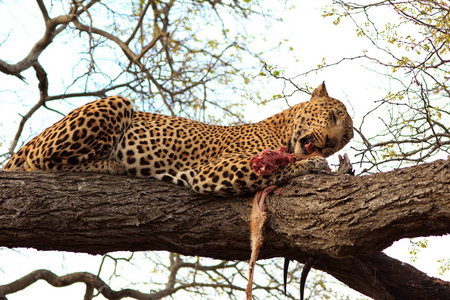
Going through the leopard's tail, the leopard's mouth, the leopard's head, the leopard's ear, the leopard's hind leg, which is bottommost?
the leopard's tail

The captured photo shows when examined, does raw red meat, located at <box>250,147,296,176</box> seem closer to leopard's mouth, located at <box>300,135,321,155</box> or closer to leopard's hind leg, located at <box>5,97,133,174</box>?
leopard's mouth, located at <box>300,135,321,155</box>

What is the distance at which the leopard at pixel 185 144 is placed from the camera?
17.9 ft

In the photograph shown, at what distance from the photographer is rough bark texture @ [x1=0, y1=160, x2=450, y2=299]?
4523 millimetres

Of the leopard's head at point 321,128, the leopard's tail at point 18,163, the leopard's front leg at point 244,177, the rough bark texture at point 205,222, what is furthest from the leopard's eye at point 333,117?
the leopard's tail at point 18,163

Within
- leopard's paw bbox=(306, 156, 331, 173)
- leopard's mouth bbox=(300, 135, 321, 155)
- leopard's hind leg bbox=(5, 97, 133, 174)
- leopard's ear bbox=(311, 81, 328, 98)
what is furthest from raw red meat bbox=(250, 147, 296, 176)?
leopard's ear bbox=(311, 81, 328, 98)

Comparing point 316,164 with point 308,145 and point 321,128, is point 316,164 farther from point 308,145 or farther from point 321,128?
point 321,128

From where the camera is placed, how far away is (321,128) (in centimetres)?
631

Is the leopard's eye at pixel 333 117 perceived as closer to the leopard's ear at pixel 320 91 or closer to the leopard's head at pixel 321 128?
the leopard's head at pixel 321 128

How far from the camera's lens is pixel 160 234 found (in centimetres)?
534

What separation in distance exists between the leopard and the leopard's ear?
0.04 ft

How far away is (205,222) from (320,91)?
8.85ft

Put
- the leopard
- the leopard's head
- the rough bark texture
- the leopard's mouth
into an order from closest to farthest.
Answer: the rough bark texture < the leopard < the leopard's mouth < the leopard's head

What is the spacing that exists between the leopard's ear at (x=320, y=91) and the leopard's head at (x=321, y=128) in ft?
0.35

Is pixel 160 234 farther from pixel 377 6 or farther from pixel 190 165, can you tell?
pixel 377 6
